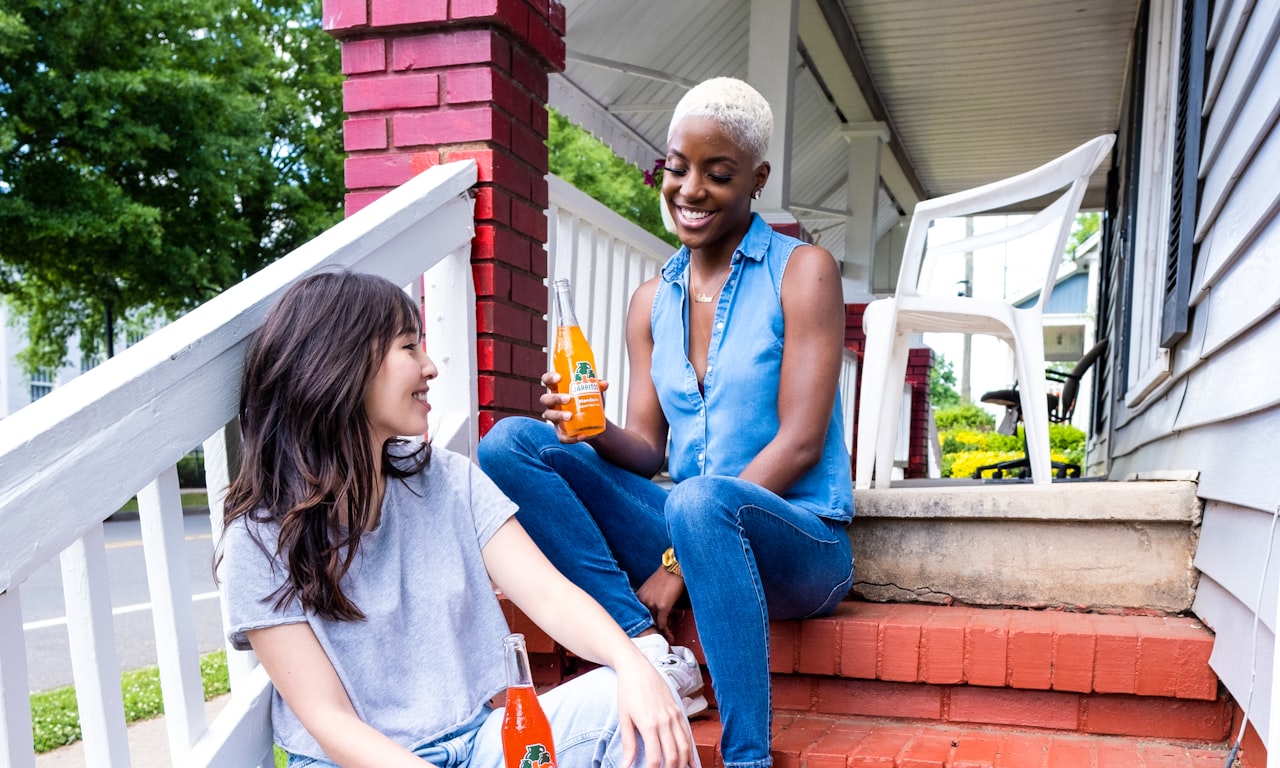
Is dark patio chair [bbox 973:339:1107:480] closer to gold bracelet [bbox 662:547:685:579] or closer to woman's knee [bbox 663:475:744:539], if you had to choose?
gold bracelet [bbox 662:547:685:579]

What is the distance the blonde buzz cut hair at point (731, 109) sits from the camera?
212cm

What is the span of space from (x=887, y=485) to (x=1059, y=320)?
114ft

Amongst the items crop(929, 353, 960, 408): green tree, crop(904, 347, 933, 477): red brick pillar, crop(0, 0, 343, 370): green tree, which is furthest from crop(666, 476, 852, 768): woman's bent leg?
crop(929, 353, 960, 408): green tree

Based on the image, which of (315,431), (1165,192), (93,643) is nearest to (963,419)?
(1165,192)

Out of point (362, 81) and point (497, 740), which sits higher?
point (362, 81)

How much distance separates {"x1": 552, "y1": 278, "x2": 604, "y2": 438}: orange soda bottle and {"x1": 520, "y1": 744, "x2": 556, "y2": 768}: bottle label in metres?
0.74

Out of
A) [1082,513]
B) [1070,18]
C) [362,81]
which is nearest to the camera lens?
[1082,513]

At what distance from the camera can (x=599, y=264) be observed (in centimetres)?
350

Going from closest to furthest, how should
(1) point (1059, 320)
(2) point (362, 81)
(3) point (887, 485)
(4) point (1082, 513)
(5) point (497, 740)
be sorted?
(5) point (497, 740) → (4) point (1082, 513) → (2) point (362, 81) → (3) point (887, 485) → (1) point (1059, 320)

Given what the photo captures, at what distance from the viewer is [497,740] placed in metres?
1.58

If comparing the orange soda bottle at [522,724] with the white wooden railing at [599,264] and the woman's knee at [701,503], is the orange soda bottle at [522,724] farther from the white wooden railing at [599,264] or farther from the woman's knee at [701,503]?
the white wooden railing at [599,264]

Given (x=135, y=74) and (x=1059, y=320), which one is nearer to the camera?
(x=135, y=74)

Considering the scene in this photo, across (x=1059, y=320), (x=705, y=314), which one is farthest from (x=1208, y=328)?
(x=1059, y=320)

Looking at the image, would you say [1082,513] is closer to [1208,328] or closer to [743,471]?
[1208,328]
